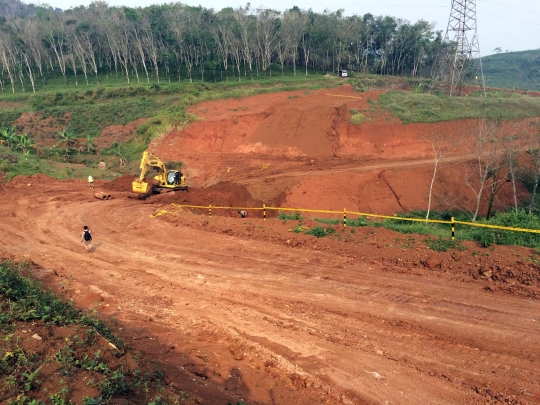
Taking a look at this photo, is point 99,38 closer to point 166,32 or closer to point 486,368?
point 166,32

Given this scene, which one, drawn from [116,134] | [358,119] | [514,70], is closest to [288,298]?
[358,119]

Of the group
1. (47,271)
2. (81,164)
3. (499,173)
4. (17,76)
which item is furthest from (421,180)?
(17,76)

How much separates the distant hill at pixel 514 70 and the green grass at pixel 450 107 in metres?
75.3

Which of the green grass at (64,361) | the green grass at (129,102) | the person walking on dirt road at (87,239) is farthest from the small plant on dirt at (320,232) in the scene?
the green grass at (129,102)

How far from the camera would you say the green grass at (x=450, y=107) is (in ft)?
128

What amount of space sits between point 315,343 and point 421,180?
22.6 meters

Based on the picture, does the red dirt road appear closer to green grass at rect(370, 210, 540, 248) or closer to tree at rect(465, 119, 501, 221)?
green grass at rect(370, 210, 540, 248)

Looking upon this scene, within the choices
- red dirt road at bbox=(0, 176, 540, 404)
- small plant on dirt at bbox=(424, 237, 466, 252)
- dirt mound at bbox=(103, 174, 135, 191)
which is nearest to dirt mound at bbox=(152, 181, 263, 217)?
dirt mound at bbox=(103, 174, 135, 191)

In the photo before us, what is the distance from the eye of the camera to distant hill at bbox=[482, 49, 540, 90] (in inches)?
4498

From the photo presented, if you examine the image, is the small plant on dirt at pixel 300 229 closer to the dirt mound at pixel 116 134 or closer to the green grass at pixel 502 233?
the green grass at pixel 502 233

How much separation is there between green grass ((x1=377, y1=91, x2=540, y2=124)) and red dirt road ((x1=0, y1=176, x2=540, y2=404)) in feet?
88.1

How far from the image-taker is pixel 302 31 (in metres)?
76.2

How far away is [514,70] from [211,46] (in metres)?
105

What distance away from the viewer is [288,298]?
1295cm
